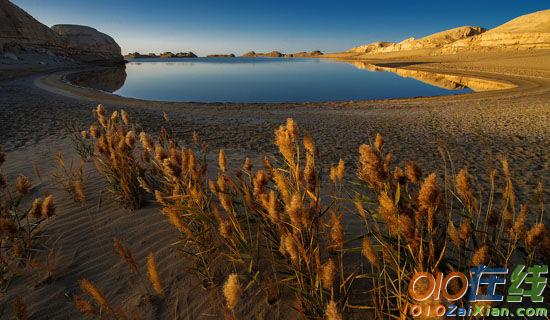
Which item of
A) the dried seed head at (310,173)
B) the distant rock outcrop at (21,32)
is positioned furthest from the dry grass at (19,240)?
the distant rock outcrop at (21,32)

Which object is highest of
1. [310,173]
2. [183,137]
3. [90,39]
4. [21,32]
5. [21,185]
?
[90,39]

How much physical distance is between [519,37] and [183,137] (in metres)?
71.0

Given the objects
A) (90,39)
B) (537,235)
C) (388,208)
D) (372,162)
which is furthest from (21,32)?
(537,235)

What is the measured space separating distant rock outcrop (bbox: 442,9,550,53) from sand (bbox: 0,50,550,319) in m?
48.7

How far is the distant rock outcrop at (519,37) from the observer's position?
50909 mm

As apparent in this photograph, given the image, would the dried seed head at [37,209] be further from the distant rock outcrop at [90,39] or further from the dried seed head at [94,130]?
the distant rock outcrop at [90,39]

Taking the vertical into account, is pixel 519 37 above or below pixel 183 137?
above

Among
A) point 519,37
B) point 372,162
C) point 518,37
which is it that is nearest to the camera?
point 372,162

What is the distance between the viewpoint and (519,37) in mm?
55531

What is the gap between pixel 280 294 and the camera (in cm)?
232

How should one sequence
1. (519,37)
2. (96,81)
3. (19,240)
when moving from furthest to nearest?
(519,37) < (96,81) < (19,240)

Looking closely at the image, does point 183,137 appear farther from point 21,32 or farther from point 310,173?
point 21,32

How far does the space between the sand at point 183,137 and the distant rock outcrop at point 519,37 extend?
48667mm

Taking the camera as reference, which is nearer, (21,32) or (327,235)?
(327,235)
